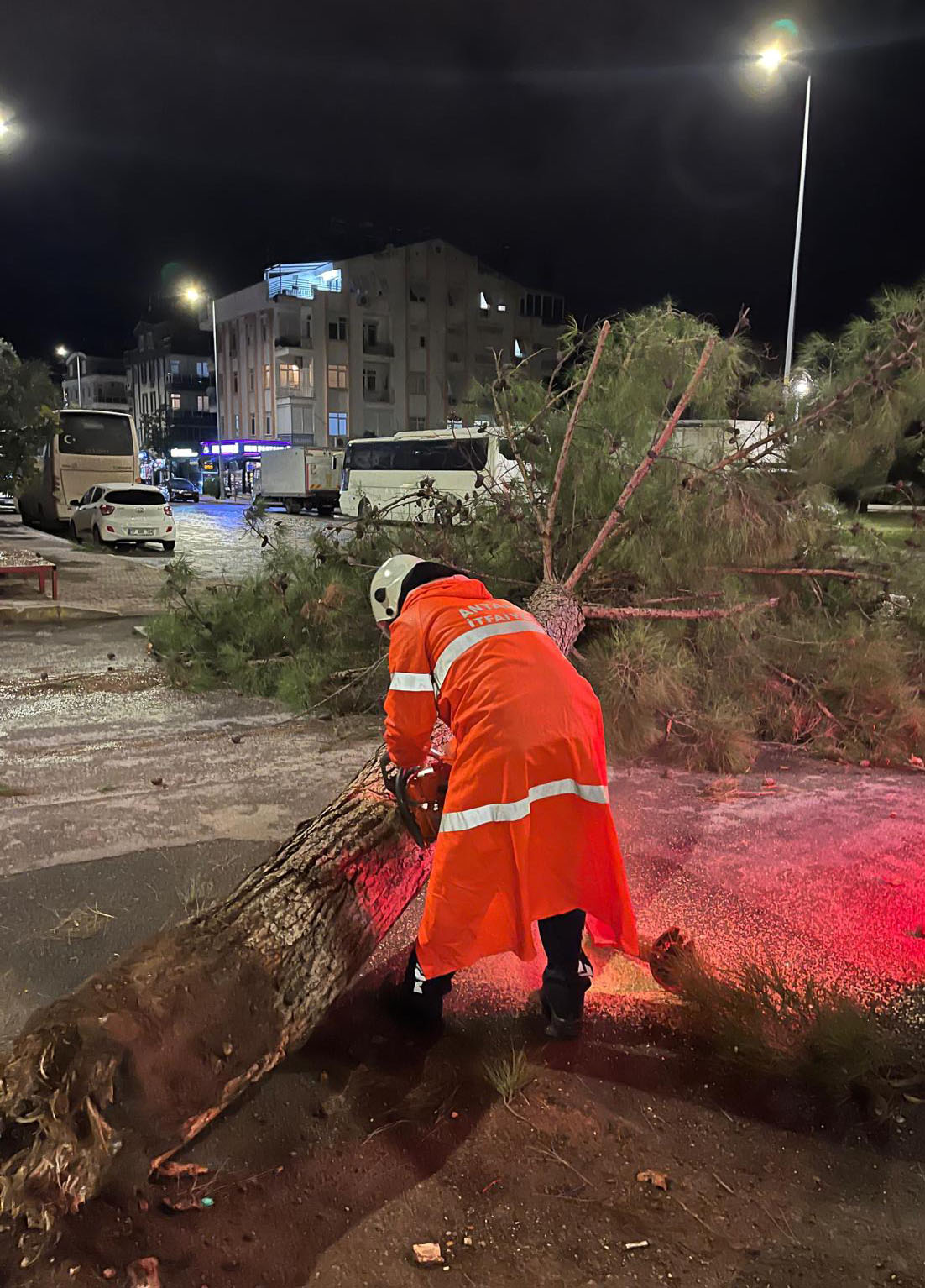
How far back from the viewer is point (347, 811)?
3244 mm

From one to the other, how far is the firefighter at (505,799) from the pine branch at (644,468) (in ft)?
8.46

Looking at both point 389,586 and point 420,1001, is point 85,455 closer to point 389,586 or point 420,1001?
point 389,586

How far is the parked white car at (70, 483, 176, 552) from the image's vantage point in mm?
18406

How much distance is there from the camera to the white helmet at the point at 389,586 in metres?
3.12

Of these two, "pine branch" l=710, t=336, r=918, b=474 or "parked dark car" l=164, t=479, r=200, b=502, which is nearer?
"pine branch" l=710, t=336, r=918, b=474

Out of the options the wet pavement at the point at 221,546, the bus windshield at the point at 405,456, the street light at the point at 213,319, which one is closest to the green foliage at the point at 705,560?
the wet pavement at the point at 221,546

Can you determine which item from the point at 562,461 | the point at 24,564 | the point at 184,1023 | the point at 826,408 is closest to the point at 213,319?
the point at 24,564

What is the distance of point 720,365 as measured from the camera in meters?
A: 5.77

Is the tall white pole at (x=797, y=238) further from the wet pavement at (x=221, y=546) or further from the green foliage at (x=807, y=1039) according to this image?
the green foliage at (x=807, y=1039)

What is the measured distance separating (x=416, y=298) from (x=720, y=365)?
159 feet

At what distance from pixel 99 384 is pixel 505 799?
94483 mm

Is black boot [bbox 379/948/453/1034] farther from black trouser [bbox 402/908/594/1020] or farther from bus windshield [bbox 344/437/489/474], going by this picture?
bus windshield [bbox 344/437/489/474]

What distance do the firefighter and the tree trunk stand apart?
344mm

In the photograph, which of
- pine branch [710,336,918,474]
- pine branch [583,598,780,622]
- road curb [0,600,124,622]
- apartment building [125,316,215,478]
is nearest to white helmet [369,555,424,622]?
pine branch [583,598,780,622]
